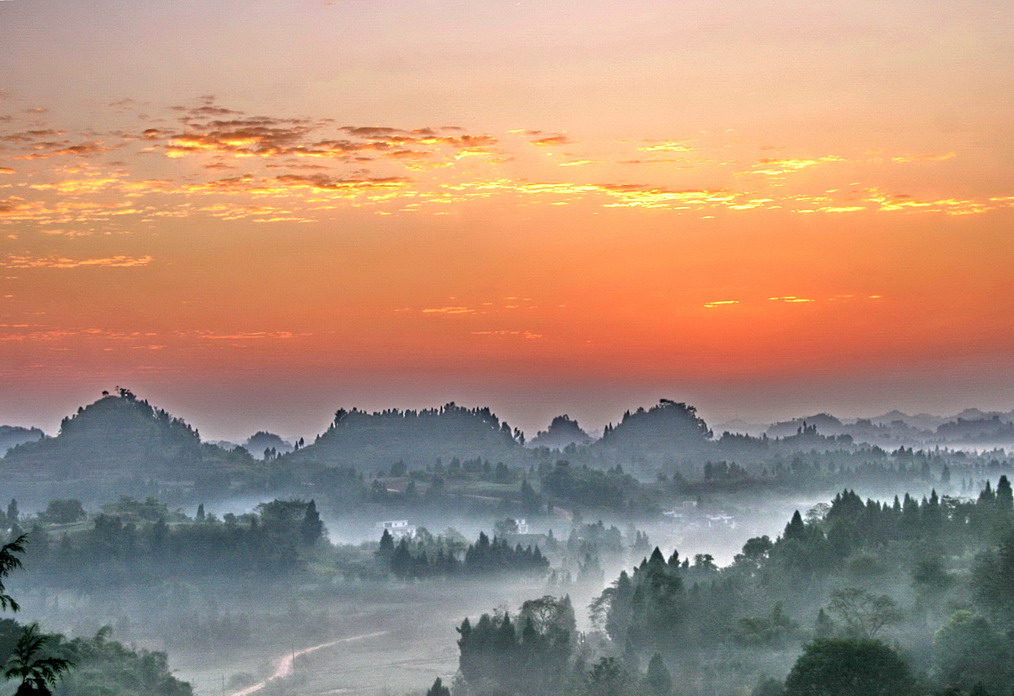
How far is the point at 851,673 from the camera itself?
8156cm

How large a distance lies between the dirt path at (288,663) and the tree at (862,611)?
76.4 metres

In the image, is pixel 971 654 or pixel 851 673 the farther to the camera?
pixel 971 654

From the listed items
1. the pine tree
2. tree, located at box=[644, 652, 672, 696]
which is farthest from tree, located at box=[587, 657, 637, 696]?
the pine tree

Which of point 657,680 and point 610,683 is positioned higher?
point 610,683

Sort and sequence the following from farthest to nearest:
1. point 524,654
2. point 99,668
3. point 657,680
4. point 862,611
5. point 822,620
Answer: point 524,654 → point 862,611 → point 657,680 → point 99,668 → point 822,620

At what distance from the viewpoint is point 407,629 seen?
193 m

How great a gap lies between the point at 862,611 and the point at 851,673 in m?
24.6

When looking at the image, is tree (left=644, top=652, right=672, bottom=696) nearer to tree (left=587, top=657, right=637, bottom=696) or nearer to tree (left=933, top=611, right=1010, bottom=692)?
tree (left=587, top=657, right=637, bottom=696)

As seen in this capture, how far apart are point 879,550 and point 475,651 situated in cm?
4206

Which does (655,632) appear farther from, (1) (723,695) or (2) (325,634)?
(2) (325,634)

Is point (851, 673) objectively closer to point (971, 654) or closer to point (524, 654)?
point (971, 654)

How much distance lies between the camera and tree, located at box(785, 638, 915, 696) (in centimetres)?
8075

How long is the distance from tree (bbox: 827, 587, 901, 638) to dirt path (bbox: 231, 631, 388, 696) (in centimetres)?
7644

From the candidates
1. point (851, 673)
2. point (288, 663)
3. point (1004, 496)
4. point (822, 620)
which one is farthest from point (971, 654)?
point (288, 663)
